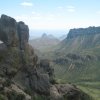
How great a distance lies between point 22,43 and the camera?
450ft

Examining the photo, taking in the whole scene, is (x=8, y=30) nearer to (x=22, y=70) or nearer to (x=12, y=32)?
(x=12, y=32)

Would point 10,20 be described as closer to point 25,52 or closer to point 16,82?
A: point 25,52

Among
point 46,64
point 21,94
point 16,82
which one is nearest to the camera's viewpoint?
point 21,94

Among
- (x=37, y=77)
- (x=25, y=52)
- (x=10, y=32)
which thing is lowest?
(x=37, y=77)

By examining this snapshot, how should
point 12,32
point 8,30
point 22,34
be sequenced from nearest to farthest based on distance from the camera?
point 8,30
point 12,32
point 22,34

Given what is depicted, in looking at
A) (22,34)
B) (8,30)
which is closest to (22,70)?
(22,34)

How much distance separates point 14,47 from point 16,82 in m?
17.7

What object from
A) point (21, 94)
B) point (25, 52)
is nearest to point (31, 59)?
point (25, 52)

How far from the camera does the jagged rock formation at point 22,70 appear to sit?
122 m

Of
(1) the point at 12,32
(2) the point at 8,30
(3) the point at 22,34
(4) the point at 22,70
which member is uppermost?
(2) the point at 8,30

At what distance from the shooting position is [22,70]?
130m

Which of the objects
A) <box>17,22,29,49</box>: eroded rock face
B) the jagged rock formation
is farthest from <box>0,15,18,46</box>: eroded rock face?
<box>17,22,29,49</box>: eroded rock face

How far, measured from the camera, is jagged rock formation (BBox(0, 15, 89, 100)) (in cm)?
12201

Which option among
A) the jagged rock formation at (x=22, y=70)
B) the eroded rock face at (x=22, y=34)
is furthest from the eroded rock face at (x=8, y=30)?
the eroded rock face at (x=22, y=34)
